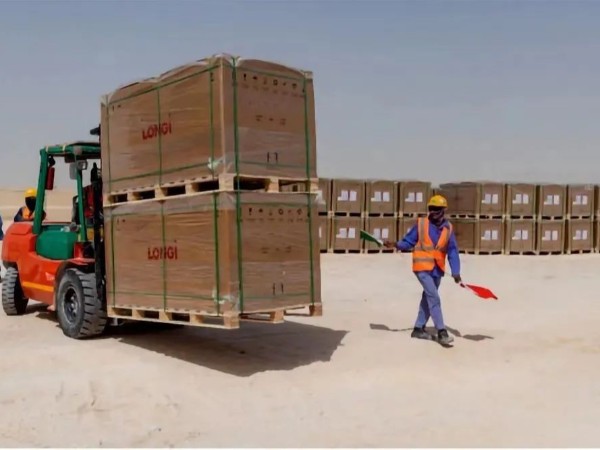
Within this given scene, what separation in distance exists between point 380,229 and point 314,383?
38.0ft

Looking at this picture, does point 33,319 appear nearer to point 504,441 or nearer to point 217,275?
point 217,275

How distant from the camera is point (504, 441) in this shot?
14.4 feet

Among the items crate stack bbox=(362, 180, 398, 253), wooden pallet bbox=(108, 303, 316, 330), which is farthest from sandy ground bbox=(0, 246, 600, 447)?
crate stack bbox=(362, 180, 398, 253)

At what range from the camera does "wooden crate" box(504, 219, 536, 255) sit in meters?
17.4

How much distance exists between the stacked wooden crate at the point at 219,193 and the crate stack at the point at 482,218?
11.5 m

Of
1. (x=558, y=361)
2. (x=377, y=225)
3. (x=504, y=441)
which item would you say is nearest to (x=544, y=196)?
(x=377, y=225)

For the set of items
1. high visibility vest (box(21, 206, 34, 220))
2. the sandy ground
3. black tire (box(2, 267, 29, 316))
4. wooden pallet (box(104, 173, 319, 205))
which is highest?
wooden pallet (box(104, 173, 319, 205))

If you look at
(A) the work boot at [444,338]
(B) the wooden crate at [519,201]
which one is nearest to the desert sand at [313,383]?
(A) the work boot at [444,338]

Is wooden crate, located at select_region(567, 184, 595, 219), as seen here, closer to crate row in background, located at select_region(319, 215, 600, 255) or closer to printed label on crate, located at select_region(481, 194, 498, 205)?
crate row in background, located at select_region(319, 215, 600, 255)

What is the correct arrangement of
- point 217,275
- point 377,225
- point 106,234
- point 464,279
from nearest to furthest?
1. point 217,275
2. point 106,234
3. point 464,279
4. point 377,225

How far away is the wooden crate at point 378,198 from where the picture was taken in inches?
670

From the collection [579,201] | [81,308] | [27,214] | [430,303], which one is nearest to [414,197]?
[579,201]

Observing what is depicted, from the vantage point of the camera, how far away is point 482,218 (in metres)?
17.3

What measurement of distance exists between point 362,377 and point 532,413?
Answer: 154 centimetres
